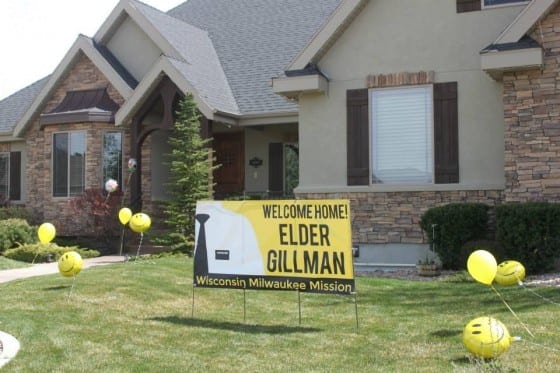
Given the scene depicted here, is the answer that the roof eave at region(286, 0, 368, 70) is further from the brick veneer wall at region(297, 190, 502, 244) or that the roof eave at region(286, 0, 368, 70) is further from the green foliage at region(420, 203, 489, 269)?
the green foliage at region(420, 203, 489, 269)

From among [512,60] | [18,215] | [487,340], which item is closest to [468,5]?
[512,60]

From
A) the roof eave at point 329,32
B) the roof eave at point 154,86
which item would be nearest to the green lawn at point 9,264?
the roof eave at point 154,86

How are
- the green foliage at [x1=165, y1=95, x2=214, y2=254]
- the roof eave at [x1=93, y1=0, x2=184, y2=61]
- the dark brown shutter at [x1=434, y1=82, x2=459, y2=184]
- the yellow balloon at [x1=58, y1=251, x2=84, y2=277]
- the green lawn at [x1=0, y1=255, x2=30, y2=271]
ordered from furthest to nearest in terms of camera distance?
the roof eave at [x1=93, y1=0, x2=184, y2=61], the green foliage at [x1=165, y1=95, x2=214, y2=254], the green lawn at [x1=0, y1=255, x2=30, y2=271], the dark brown shutter at [x1=434, y1=82, x2=459, y2=184], the yellow balloon at [x1=58, y1=251, x2=84, y2=277]

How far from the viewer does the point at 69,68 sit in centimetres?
1998

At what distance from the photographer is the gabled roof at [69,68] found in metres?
19.0

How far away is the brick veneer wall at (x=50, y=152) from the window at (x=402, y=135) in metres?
8.16

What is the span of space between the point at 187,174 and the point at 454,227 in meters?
6.81

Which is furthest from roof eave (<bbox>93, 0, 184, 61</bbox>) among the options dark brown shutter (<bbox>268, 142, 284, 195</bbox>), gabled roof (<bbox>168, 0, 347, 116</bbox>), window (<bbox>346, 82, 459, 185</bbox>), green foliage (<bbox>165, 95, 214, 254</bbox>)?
window (<bbox>346, 82, 459, 185</bbox>)

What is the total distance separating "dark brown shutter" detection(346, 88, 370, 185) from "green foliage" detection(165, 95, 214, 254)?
397 cm

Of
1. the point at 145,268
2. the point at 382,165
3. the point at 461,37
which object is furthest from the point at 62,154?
the point at 461,37

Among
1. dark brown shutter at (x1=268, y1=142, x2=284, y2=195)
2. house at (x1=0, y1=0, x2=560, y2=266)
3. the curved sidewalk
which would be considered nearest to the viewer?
house at (x1=0, y1=0, x2=560, y2=266)

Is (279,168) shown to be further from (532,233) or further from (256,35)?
(532,233)

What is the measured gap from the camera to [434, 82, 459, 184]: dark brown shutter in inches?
533

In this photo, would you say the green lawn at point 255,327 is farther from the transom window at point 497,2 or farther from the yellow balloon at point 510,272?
the transom window at point 497,2
